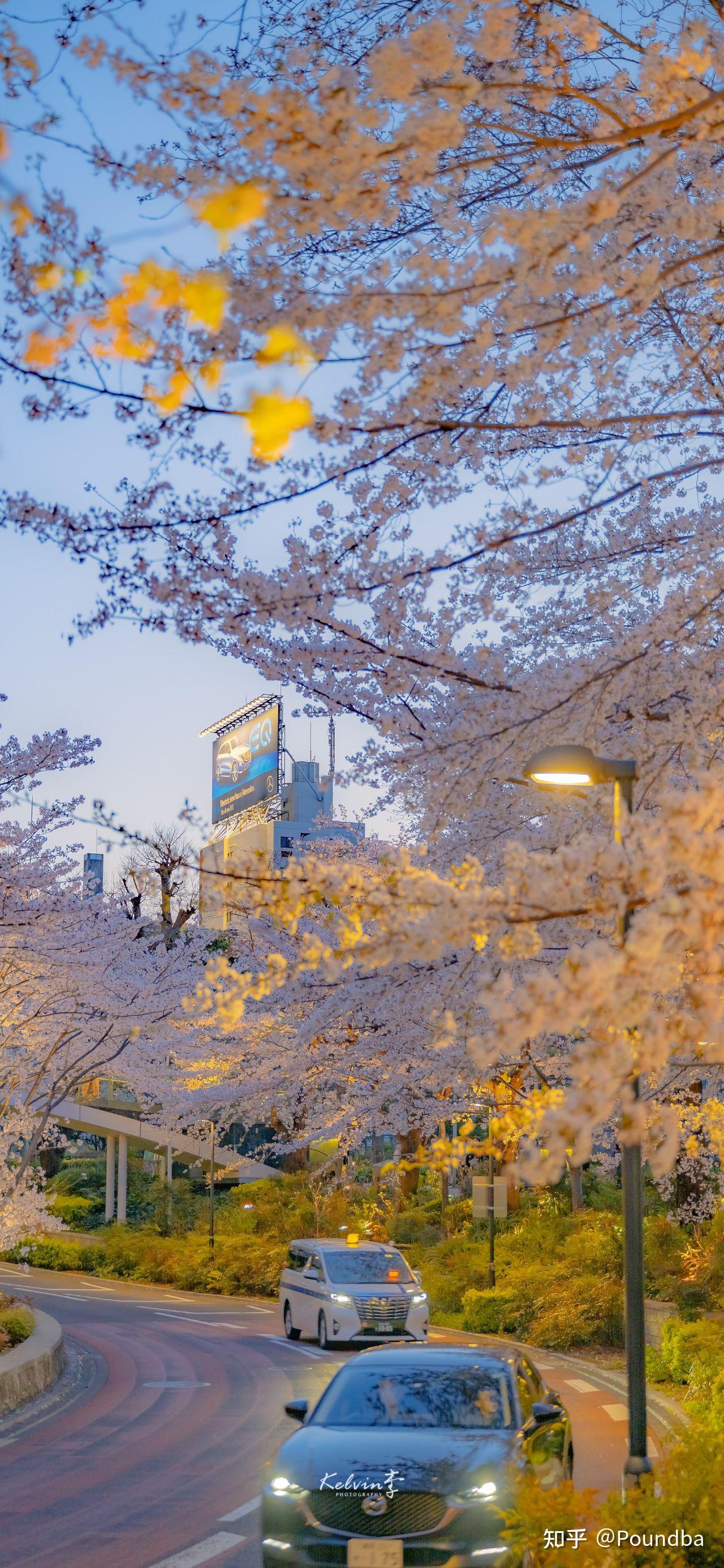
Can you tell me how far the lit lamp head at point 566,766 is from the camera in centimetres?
634

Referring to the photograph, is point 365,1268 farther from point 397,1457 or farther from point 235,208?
point 235,208

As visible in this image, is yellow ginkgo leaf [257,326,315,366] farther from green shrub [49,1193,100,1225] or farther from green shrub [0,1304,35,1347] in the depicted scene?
green shrub [49,1193,100,1225]

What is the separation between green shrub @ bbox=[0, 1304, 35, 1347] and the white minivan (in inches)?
173

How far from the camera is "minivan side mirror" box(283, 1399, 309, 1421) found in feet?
26.9

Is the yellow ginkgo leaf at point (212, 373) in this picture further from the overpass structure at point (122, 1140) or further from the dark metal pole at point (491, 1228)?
the overpass structure at point (122, 1140)

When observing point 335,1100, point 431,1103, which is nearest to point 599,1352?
point 431,1103

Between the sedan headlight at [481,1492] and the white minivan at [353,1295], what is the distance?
40.4 feet

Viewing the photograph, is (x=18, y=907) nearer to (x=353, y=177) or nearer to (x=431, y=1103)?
(x=431, y=1103)

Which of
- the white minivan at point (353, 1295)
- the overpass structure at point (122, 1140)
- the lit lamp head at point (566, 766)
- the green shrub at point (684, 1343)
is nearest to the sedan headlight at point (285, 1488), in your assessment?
the lit lamp head at point (566, 766)

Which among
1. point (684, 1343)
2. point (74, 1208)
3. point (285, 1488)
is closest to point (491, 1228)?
point (684, 1343)

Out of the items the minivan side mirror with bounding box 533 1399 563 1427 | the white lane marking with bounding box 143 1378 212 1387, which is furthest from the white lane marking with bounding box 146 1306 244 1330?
the minivan side mirror with bounding box 533 1399 563 1427

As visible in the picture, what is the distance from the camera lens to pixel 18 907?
1395cm

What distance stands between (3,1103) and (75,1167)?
Result: 30250mm

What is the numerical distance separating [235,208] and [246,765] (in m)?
58.0
